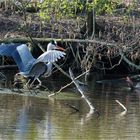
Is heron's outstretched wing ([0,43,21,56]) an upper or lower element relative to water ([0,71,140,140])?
upper

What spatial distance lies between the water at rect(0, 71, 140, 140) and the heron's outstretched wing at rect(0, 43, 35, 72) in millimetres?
839

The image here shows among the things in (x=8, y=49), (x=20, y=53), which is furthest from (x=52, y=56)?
(x=8, y=49)

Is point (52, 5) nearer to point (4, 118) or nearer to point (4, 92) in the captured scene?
point (4, 92)

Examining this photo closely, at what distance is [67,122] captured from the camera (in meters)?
14.3

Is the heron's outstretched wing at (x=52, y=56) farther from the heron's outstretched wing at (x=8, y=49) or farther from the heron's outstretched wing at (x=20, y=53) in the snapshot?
the heron's outstretched wing at (x=8, y=49)

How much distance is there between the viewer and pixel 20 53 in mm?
17750

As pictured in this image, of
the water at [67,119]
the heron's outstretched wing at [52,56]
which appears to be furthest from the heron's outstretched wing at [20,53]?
the water at [67,119]

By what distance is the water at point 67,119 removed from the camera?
1289cm

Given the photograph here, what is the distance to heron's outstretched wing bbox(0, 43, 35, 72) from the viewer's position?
17.7 m

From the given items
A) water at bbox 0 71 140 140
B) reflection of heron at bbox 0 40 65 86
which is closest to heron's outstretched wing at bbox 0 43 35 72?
reflection of heron at bbox 0 40 65 86

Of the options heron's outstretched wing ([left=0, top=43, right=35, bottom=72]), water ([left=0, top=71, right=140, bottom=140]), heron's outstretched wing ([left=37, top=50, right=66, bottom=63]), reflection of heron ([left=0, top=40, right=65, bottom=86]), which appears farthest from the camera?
heron's outstretched wing ([left=0, top=43, right=35, bottom=72])

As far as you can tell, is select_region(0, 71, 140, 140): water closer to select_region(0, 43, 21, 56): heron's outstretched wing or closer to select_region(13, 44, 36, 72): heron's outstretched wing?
select_region(13, 44, 36, 72): heron's outstretched wing

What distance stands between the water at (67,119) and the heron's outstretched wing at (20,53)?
0.84 metres

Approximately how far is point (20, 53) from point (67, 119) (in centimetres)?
360
